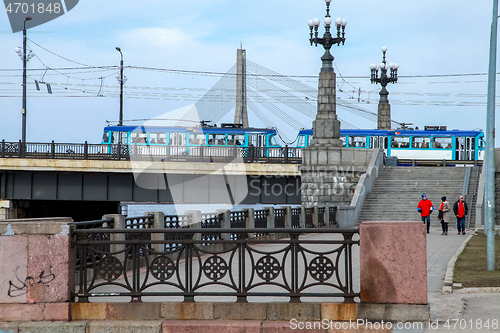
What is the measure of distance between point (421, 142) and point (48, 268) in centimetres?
3895

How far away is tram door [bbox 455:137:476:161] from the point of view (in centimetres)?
4153

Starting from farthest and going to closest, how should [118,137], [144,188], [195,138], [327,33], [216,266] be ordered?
[118,137] → [195,138] → [144,188] → [327,33] → [216,266]

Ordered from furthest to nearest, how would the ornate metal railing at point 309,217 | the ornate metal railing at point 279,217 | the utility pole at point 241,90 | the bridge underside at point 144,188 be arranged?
the utility pole at point 241,90 → the bridge underside at point 144,188 → the ornate metal railing at point 309,217 → the ornate metal railing at point 279,217

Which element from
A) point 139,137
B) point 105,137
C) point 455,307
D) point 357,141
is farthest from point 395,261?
point 105,137

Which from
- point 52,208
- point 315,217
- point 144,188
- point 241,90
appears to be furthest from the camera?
point 241,90

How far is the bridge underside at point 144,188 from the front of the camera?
33281 millimetres

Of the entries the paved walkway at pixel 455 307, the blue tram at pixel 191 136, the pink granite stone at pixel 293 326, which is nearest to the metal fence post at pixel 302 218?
the paved walkway at pixel 455 307

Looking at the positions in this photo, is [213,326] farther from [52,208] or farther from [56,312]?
[52,208]

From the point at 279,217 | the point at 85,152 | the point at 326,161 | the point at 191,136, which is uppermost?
the point at 191,136

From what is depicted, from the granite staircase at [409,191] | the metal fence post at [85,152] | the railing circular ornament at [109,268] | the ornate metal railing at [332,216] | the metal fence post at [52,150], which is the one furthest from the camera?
the metal fence post at [85,152]

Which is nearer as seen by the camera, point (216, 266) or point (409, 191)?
point (216, 266)

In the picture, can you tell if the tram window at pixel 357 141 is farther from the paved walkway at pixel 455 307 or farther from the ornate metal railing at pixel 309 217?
the paved walkway at pixel 455 307

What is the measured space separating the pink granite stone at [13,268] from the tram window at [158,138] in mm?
34930

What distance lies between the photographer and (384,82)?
4044 centimetres
